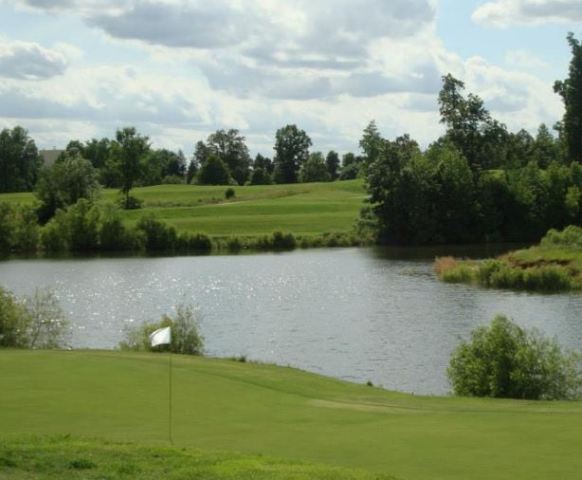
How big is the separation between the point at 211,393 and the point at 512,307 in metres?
37.7

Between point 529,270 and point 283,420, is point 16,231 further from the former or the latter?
point 283,420

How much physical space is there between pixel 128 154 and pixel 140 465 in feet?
405

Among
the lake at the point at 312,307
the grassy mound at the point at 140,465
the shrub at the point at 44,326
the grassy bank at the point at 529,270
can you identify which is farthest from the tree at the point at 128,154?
the grassy mound at the point at 140,465

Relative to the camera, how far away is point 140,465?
45.5 ft

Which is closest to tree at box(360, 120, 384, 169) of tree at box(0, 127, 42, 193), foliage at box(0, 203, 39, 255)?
foliage at box(0, 203, 39, 255)

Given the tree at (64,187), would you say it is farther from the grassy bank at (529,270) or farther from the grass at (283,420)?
the grass at (283,420)

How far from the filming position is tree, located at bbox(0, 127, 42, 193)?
178 metres

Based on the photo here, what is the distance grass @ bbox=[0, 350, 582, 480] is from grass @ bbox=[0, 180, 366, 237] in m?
87.0

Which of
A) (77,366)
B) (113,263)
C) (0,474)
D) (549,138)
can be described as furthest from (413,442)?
(549,138)

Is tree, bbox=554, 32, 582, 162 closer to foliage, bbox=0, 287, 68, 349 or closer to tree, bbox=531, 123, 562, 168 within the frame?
tree, bbox=531, 123, 562, 168

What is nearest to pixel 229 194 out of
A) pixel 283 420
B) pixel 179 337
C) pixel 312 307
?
pixel 312 307

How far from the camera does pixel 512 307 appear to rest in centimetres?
5691

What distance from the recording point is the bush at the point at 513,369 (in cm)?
2858

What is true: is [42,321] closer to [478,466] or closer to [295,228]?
[478,466]
